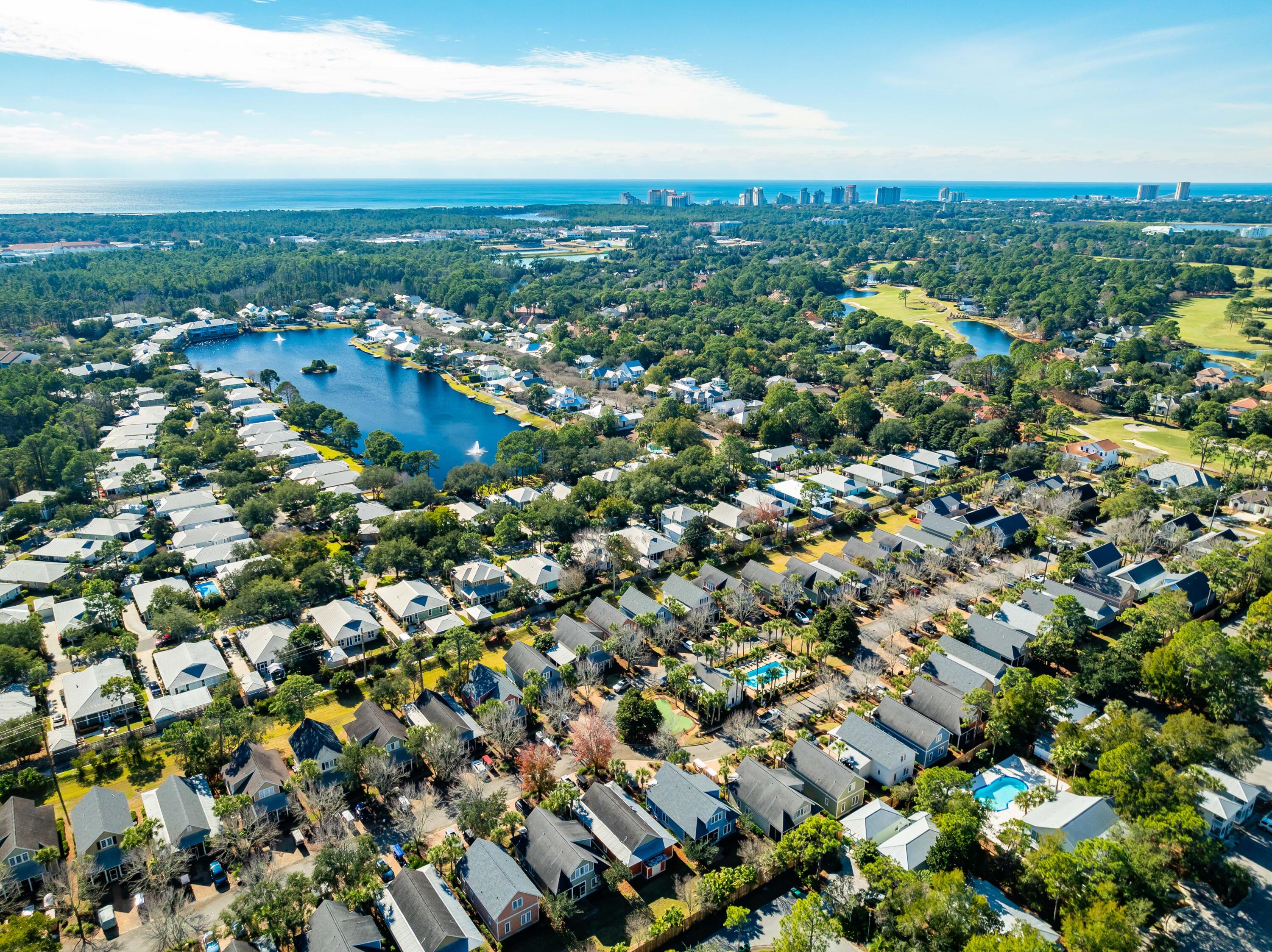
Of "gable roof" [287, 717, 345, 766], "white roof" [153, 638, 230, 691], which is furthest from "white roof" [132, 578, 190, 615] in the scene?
"gable roof" [287, 717, 345, 766]

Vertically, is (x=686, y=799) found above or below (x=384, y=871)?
above

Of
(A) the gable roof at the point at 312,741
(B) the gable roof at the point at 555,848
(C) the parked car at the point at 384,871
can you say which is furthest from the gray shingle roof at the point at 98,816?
(B) the gable roof at the point at 555,848

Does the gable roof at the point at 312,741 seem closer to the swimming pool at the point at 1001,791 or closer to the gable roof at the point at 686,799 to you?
the gable roof at the point at 686,799

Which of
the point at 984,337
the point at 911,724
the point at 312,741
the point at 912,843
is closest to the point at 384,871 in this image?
the point at 312,741

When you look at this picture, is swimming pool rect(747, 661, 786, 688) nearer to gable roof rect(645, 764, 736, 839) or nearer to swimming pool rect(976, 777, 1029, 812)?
gable roof rect(645, 764, 736, 839)

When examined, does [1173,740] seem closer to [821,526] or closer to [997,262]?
[821,526]

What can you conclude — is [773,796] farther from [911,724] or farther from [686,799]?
[911,724]
